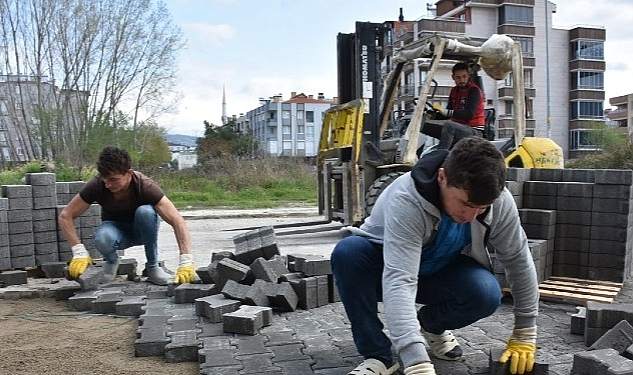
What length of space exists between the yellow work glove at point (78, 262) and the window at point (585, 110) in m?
A: 46.6

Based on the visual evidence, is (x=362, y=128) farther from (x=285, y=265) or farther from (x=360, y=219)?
(x=285, y=265)

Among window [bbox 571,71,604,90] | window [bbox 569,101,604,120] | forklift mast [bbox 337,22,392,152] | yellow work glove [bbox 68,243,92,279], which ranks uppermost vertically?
window [bbox 571,71,604,90]

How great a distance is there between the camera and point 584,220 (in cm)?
459

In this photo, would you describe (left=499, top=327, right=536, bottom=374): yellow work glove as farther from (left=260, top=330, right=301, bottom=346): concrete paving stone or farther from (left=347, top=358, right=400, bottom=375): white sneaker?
(left=260, top=330, right=301, bottom=346): concrete paving stone

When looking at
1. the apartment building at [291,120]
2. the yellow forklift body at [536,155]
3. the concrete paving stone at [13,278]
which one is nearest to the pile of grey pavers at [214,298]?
the concrete paving stone at [13,278]

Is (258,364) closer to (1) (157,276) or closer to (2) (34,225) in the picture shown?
(1) (157,276)

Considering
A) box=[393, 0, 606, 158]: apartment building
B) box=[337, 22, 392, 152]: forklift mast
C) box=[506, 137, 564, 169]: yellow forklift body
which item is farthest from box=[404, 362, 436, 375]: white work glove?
box=[393, 0, 606, 158]: apartment building

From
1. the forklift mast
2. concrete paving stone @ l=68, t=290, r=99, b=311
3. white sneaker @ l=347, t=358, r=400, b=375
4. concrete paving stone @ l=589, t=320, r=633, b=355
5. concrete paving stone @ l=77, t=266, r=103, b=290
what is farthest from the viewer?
the forklift mast

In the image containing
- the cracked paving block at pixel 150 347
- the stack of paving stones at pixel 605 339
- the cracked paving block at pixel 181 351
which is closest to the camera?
the stack of paving stones at pixel 605 339

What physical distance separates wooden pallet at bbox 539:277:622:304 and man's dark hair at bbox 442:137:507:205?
251 cm

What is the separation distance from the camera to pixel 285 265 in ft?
15.0

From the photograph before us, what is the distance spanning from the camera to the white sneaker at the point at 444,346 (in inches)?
118

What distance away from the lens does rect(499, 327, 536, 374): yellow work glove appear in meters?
2.62

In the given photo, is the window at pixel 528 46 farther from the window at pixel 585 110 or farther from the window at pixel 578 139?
the window at pixel 578 139
